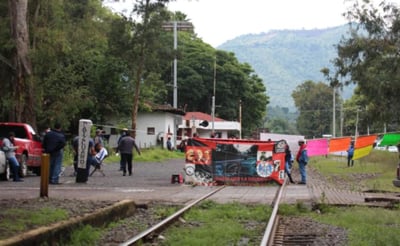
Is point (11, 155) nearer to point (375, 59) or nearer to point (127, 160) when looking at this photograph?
point (127, 160)

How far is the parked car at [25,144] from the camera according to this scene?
2090 cm

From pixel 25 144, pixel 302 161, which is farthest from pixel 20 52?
pixel 302 161

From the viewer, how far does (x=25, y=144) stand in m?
21.2

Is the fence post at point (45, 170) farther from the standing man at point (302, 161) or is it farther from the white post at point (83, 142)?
the standing man at point (302, 161)

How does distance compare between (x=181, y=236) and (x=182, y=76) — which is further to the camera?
(x=182, y=76)

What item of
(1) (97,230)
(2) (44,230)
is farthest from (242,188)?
(2) (44,230)

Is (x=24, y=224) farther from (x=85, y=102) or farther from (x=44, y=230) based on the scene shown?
(x=85, y=102)

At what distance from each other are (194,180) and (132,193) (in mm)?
3959

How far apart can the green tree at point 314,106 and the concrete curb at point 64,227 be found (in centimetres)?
11058

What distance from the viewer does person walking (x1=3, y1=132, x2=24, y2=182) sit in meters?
Answer: 18.8

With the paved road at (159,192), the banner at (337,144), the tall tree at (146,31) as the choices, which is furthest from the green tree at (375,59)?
the paved road at (159,192)

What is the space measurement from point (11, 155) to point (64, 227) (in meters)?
11.1

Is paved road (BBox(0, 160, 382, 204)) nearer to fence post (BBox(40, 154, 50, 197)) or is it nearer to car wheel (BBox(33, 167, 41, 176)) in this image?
fence post (BBox(40, 154, 50, 197))

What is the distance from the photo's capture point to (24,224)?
8.53m
